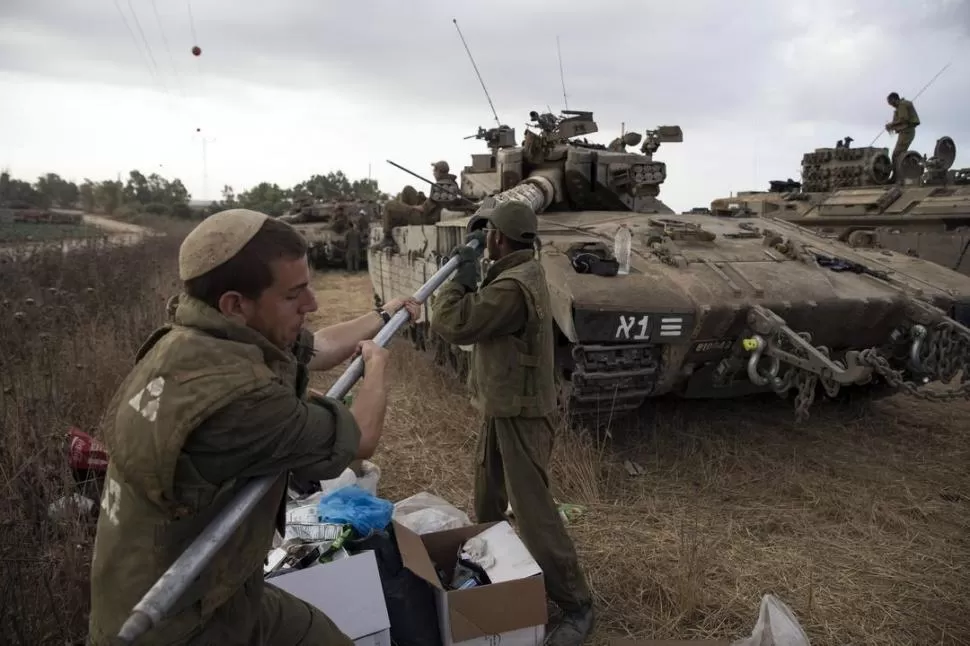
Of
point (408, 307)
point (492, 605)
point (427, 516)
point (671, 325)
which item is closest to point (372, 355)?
point (408, 307)

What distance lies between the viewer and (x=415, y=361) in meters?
8.20

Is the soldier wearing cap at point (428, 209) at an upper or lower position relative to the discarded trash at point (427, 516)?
upper

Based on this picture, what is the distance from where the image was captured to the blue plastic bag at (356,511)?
10.3ft

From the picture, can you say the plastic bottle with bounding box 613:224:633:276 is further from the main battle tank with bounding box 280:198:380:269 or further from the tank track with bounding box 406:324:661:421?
the main battle tank with bounding box 280:198:380:269

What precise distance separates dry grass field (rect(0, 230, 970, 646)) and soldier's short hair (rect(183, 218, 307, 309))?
1.53 m

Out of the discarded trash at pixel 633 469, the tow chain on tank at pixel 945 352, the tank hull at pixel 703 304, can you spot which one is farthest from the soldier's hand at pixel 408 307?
the tow chain on tank at pixel 945 352

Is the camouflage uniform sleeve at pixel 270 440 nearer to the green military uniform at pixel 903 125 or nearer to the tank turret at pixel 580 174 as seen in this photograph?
the tank turret at pixel 580 174

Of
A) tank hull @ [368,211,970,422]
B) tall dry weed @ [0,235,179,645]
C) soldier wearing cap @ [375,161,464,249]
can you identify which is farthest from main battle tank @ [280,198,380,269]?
tank hull @ [368,211,970,422]

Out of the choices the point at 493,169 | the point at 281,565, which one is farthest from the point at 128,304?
the point at 281,565

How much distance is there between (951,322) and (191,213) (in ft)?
118

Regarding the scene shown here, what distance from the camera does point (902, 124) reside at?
1222 cm

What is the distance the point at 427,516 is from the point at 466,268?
135 cm

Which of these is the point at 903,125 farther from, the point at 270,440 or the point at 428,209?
the point at 270,440

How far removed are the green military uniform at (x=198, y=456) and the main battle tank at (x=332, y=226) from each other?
1748cm
